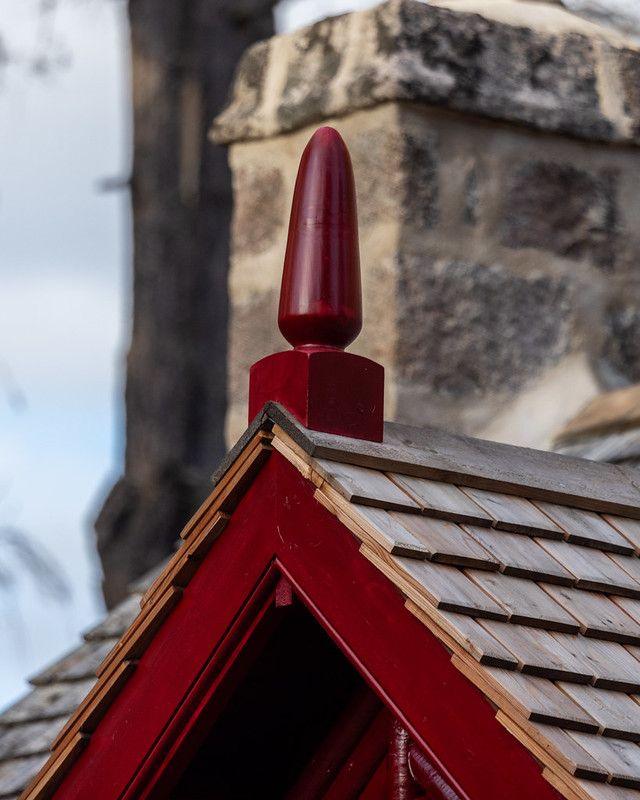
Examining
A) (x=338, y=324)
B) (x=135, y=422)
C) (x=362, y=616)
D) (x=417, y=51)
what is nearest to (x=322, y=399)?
(x=338, y=324)

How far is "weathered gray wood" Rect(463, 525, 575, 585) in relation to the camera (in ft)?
5.49

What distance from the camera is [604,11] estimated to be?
585 cm

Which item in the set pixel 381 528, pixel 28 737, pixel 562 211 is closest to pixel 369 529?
pixel 381 528

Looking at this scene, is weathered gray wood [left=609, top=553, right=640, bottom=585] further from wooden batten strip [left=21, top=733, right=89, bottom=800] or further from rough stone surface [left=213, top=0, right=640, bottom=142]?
rough stone surface [left=213, top=0, right=640, bottom=142]

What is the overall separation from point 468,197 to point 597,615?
74.5 inches

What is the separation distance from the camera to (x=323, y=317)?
70.2 inches

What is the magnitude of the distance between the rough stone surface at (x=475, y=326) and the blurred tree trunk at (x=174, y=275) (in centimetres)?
336

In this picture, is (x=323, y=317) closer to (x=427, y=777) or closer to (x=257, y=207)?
(x=427, y=777)

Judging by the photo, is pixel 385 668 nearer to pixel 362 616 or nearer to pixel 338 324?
pixel 362 616

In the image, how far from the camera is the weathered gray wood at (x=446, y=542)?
1604mm

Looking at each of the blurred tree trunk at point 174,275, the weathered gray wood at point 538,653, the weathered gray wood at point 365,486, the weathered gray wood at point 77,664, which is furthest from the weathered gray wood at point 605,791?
the blurred tree trunk at point 174,275

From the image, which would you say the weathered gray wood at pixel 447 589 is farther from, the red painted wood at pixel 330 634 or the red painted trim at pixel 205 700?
the red painted trim at pixel 205 700

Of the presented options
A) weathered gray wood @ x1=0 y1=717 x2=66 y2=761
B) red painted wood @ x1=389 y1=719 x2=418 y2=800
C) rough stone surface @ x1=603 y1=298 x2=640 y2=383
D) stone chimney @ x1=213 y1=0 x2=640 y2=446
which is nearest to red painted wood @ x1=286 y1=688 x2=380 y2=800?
red painted wood @ x1=389 y1=719 x2=418 y2=800

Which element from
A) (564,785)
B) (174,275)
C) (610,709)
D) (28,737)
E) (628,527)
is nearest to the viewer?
(564,785)
